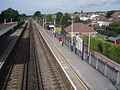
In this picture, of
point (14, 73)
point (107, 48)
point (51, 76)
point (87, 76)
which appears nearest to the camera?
point (87, 76)

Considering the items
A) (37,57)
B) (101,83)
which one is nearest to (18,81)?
(101,83)

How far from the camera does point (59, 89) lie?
14.8m

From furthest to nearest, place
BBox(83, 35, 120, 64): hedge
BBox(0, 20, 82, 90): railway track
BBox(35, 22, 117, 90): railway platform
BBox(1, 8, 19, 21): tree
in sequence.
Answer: BBox(1, 8, 19, 21): tree → BBox(83, 35, 120, 64): hedge → BBox(0, 20, 82, 90): railway track → BBox(35, 22, 117, 90): railway platform

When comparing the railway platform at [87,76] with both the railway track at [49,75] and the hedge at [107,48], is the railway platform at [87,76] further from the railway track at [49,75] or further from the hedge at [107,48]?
the hedge at [107,48]

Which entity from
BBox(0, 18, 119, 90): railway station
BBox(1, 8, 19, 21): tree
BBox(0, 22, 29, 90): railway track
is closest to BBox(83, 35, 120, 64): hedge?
BBox(0, 18, 119, 90): railway station

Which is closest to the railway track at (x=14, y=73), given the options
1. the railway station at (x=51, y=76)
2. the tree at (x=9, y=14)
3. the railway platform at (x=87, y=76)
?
the railway station at (x=51, y=76)

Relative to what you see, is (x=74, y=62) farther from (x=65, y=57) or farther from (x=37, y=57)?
(x=37, y=57)

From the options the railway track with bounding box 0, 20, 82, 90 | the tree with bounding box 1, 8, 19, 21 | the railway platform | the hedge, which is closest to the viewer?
the railway platform

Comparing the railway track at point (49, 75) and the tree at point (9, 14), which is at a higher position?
the tree at point (9, 14)

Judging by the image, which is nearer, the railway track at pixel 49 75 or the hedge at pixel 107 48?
the railway track at pixel 49 75

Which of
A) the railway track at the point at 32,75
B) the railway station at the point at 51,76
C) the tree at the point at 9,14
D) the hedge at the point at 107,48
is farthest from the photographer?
the tree at the point at 9,14

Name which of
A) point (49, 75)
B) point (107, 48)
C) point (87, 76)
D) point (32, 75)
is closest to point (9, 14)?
point (107, 48)

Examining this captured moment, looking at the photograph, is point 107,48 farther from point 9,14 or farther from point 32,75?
point 9,14

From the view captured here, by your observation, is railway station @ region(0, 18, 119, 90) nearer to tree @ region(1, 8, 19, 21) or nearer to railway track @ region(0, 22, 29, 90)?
railway track @ region(0, 22, 29, 90)
